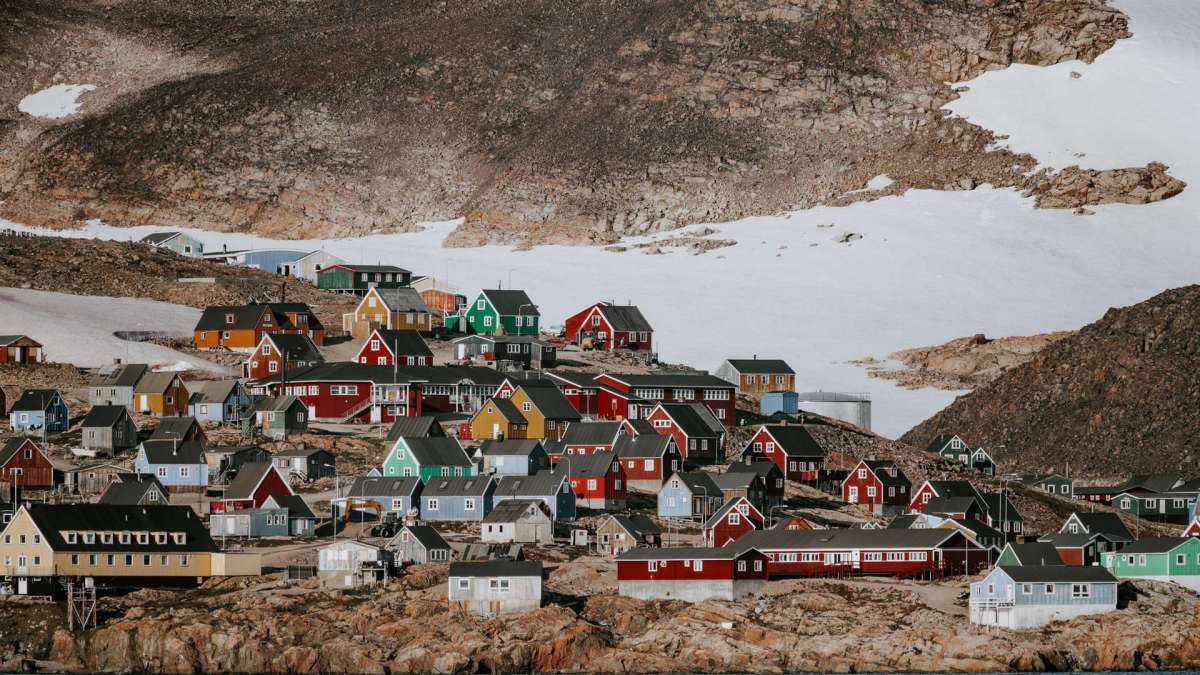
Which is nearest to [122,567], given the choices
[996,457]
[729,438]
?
[729,438]

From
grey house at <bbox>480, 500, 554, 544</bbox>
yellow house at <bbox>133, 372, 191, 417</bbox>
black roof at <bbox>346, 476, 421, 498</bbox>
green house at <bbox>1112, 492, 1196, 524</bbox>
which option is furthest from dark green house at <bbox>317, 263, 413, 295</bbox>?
grey house at <bbox>480, 500, 554, 544</bbox>

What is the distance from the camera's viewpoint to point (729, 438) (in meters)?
113

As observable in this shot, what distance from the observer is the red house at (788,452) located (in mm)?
106750

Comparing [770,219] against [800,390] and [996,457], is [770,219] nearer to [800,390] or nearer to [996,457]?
[800,390]

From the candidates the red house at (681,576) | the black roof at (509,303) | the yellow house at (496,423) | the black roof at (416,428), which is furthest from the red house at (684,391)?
the red house at (681,576)

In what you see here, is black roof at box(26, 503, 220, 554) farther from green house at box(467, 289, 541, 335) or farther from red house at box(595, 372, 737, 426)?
green house at box(467, 289, 541, 335)

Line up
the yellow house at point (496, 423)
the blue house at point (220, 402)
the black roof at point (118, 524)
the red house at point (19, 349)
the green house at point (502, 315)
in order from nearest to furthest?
the black roof at point (118, 524) < the yellow house at point (496, 423) < the blue house at point (220, 402) < the red house at point (19, 349) < the green house at point (502, 315)

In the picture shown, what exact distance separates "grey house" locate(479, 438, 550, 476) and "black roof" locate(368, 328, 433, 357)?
21453 millimetres

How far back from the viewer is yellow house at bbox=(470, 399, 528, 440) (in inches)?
4279

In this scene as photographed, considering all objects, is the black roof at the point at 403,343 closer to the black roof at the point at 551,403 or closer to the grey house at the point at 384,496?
the black roof at the point at 551,403

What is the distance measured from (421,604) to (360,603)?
204 cm

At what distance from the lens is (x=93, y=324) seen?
438 ft

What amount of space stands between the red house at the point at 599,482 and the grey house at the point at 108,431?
18613 mm

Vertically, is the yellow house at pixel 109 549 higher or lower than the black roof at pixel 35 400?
lower
